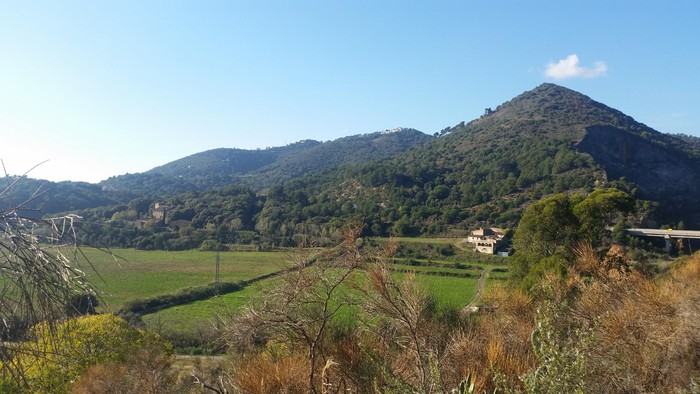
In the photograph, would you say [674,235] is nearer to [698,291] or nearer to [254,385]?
[698,291]

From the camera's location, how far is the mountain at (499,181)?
45.6m

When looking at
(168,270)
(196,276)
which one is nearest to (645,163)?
(196,276)

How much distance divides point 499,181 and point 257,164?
326 feet

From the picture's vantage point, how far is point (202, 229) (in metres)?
55.6

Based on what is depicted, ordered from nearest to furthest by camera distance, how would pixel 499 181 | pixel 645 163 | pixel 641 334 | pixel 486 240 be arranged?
pixel 641 334 < pixel 486 240 < pixel 499 181 < pixel 645 163

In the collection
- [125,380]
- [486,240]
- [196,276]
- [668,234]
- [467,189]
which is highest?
[467,189]

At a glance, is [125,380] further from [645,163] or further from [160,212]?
[645,163]

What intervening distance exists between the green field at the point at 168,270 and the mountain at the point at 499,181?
27.0ft

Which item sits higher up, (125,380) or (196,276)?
(125,380)

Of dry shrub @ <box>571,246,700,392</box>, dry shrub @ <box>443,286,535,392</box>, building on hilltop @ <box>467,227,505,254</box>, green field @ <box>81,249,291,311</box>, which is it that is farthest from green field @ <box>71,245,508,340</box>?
dry shrub @ <box>443,286,535,392</box>

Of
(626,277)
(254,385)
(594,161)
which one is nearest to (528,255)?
(626,277)

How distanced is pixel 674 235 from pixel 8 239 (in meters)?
34.1

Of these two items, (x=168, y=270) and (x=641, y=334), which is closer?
(x=641, y=334)

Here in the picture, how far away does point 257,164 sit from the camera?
140500 millimetres
